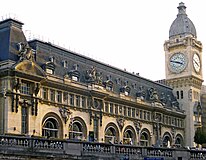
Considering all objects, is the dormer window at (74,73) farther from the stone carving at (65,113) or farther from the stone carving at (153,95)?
the stone carving at (153,95)

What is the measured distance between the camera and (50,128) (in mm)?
73562

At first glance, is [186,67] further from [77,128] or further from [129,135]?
[77,128]

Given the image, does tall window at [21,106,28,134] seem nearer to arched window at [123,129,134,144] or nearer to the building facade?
the building facade

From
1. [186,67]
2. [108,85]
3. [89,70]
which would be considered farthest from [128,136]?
[186,67]

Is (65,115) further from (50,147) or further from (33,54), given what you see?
(50,147)

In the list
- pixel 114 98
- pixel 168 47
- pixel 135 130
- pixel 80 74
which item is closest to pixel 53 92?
pixel 80 74

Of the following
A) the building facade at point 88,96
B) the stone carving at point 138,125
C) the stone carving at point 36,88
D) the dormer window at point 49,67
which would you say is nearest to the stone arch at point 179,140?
the building facade at point 88,96

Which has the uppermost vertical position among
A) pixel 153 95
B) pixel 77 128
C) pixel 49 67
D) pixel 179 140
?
pixel 49 67

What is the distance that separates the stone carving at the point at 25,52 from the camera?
228ft

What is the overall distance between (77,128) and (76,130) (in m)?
0.50

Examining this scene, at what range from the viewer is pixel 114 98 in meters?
87.9

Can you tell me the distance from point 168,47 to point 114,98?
122ft

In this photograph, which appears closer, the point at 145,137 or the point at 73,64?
the point at 73,64

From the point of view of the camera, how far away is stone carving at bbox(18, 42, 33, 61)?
69438 mm
